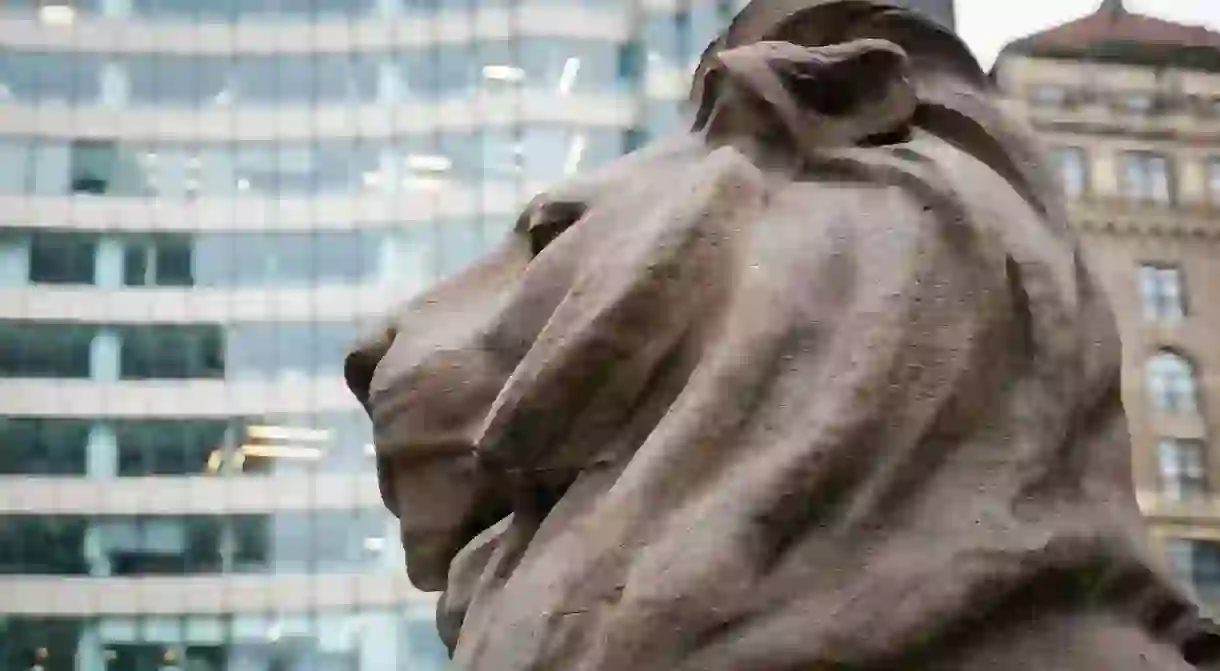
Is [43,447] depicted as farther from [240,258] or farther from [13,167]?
[13,167]

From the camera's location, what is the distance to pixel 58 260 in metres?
26.9

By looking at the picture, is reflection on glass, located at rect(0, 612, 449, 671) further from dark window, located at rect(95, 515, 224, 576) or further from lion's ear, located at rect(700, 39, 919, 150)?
lion's ear, located at rect(700, 39, 919, 150)

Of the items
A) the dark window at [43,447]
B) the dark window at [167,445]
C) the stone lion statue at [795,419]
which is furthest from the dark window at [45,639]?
the stone lion statue at [795,419]

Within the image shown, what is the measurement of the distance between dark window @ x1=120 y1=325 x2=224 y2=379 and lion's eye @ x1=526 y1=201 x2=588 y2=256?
78.1 feet

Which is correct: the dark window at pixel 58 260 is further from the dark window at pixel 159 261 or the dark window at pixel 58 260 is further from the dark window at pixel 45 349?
the dark window at pixel 45 349

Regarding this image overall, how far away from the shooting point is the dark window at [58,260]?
87.9 ft

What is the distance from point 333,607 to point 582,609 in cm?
2289

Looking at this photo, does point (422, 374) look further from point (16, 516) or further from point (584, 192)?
point (16, 516)

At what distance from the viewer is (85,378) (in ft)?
86.4

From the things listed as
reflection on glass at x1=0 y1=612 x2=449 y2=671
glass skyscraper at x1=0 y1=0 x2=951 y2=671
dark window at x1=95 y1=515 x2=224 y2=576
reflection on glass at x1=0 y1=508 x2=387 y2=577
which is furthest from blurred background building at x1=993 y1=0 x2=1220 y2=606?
dark window at x1=95 y1=515 x2=224 y2=576

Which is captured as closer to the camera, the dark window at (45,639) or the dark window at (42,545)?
the dark window at (45,639)

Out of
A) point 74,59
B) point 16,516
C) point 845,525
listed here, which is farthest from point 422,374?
→ point 74,59

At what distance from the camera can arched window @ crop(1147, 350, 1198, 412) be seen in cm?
2050

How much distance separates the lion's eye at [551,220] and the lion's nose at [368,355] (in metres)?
0.34
